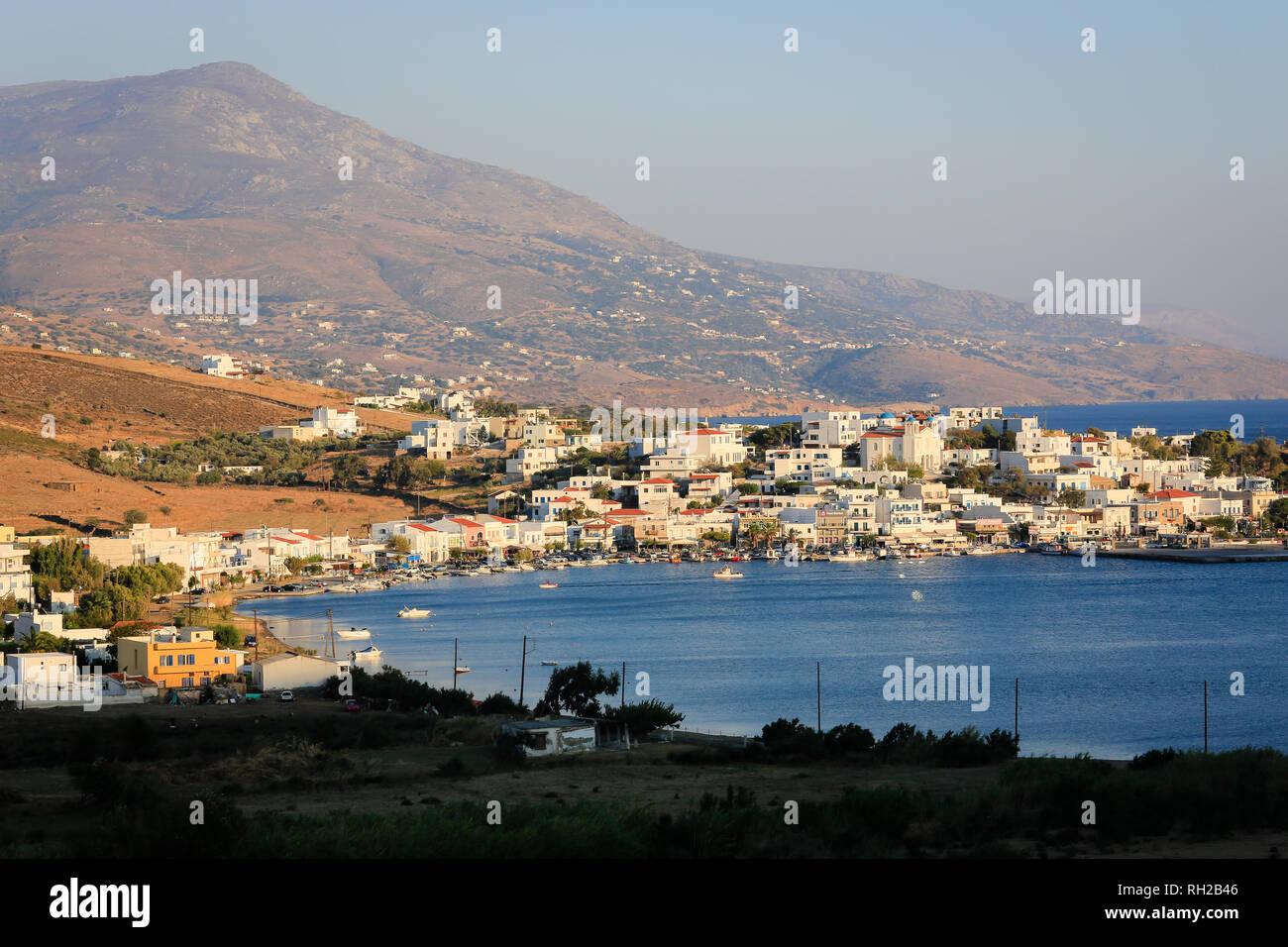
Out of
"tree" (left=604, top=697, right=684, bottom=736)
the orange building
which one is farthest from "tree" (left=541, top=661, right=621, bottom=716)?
the orange building

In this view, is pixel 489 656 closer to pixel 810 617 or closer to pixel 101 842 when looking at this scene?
pixel 810 617

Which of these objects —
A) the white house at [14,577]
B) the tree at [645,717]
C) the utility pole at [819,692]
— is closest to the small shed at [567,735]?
the tree at [645,717]

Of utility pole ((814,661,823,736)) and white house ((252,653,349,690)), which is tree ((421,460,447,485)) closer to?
utility pole ((814,661,823,736))

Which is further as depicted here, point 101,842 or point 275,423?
point 275,423

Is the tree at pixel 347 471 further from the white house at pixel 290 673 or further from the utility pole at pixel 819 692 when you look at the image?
the white house at pixel 290 673
